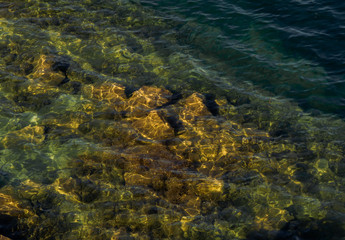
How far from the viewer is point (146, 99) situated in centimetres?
1144

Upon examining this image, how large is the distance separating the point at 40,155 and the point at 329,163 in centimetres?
883

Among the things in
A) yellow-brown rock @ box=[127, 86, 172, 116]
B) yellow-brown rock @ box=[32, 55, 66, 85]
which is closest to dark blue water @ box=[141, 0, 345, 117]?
yellow-brown rock @ box=[127, 86, 172, 116]

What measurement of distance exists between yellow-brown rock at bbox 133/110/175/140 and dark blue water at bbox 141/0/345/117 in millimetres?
4566

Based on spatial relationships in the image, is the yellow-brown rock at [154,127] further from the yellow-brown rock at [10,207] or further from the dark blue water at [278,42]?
the dark blue water at [278,42]

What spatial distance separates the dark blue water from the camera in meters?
12.5

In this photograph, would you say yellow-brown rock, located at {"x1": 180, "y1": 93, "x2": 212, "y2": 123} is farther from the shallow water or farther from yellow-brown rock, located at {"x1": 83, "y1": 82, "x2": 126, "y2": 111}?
yellow-brown rock, located at {"x1": 83, "y1": 82, "x2": 126, "y2": 111}

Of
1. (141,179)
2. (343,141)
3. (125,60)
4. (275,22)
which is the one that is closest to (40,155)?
(141,179)

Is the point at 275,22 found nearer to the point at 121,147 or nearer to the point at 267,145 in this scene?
the point at 267,145

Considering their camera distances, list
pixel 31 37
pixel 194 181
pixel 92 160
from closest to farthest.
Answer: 1. pixel 194 181
2. pixel 92 160
3. pixel 31 37

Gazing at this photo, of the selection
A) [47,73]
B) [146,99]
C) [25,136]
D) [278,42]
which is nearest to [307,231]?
[146,99]

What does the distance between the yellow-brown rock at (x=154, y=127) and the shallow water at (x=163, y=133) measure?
0.11 ft

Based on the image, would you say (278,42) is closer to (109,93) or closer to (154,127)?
(154,127)

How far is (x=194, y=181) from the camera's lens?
897 cm

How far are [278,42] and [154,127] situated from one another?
7850 millimetres
